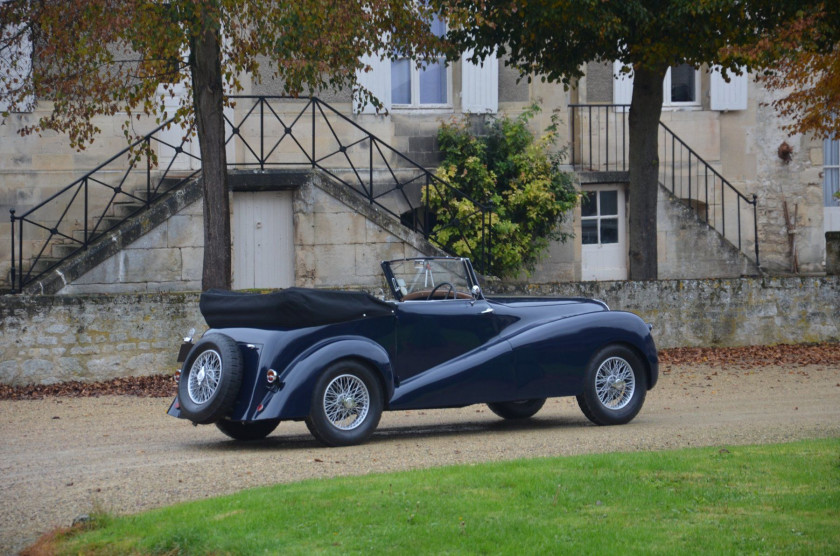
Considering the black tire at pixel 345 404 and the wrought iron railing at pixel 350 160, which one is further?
the wrought iron railing at pixel 350 160

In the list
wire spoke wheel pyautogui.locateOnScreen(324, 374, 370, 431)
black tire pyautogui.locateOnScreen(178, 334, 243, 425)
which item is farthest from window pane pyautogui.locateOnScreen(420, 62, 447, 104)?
→ wire spoke wheel pyautogui.locateOnScreen(324, 374, 370, 431)

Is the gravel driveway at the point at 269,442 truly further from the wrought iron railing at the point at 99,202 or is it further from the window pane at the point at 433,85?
the window pane at the point at 433,85

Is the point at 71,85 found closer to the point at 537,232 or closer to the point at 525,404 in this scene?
the point at 525,404

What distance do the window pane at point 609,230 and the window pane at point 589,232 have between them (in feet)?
0.49

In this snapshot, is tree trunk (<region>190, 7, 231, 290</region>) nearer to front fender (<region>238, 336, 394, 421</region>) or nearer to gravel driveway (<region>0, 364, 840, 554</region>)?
gravel driveway (<region>0, 364, 840, 554</region>)

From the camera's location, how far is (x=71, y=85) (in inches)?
606

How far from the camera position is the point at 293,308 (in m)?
9.81

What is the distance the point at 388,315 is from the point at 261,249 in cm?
1027

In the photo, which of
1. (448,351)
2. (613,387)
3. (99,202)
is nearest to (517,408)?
(613,387)

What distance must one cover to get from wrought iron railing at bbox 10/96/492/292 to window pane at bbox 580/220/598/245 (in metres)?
3.32

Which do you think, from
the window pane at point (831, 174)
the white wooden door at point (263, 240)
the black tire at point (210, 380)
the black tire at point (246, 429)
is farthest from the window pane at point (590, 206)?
the black tire at point (210, 380)

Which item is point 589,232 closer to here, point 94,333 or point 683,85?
point 683,85

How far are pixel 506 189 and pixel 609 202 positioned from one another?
9.81 ft

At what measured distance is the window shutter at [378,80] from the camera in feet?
70.8
